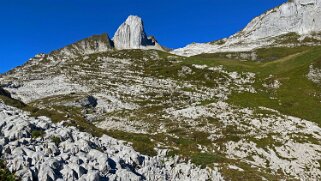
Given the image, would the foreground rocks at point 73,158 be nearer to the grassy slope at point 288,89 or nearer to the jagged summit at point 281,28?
the grassy slope at point 288,89

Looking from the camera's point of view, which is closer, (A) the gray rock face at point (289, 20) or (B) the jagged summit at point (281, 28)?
(B) the jagged summit at point (281, 28)

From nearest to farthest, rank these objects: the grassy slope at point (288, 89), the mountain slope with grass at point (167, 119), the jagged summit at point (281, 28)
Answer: the mountain slope with grass at point (167, 119) → the grassy slope at point (288, 89) → the jagged summit at point (281, 28)

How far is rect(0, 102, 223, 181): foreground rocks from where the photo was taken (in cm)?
2249

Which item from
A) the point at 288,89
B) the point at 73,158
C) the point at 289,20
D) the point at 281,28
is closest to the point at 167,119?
the point at 73,158

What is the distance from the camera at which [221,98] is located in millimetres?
75875

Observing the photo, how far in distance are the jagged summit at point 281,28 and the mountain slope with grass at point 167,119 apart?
2322cm

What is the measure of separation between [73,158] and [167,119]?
35771 millimetres

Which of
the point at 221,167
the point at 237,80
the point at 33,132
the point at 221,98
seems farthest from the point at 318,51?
the point at 33,132

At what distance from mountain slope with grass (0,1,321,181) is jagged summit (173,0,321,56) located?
76.2ft

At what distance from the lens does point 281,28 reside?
183m

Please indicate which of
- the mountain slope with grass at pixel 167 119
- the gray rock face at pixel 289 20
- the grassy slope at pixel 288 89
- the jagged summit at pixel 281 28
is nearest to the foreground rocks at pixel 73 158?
the mountain slope with grass at pixel 167 119

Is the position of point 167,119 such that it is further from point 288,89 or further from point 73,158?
point 288,89

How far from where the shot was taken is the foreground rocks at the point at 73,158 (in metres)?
22.5

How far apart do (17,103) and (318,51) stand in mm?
98794
